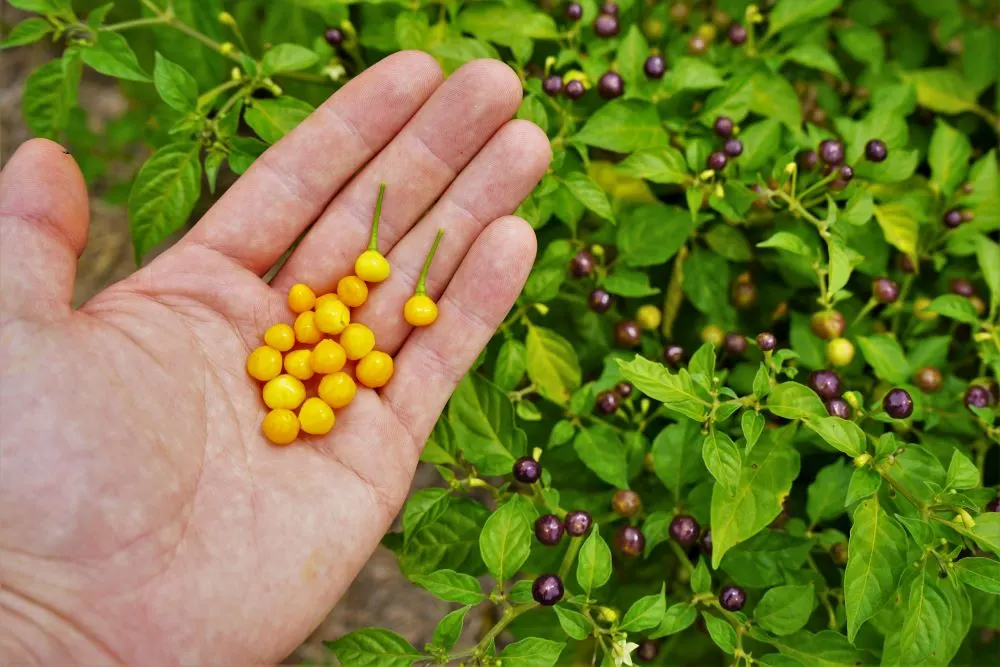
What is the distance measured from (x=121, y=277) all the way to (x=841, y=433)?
3522 millimetres

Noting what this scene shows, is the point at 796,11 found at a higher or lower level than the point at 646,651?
higher

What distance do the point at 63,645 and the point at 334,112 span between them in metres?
1.66

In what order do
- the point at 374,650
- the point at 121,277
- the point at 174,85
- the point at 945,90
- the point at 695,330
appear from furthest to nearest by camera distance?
the point at 121,277
the point at 945,90
the point at 695,330
the point at 174,85
the point at 374,650

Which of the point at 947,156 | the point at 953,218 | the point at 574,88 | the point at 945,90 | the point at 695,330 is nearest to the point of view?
the point at 574,88

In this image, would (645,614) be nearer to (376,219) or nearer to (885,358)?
(885,358)

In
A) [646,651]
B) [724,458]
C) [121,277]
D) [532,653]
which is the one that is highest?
[724,458]

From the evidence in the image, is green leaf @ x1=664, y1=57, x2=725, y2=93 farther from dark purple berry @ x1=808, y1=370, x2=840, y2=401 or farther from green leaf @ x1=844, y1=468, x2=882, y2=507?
green leaf @ x1=844, y1=468, x2=882, y2=507

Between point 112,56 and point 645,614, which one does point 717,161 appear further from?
point 112,56

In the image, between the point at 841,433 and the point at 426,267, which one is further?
the point at 426,267

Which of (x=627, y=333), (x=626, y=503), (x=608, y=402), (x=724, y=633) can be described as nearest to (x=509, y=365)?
(x=608, y=402)

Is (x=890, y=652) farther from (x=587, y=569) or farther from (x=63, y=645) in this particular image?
(x=63, y=645)

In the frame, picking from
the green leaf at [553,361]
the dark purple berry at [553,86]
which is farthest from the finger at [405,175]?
the green leaf at [553,361]

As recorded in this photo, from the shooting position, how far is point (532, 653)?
200 centimetres

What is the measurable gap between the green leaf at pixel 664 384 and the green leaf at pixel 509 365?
0.55 meters
